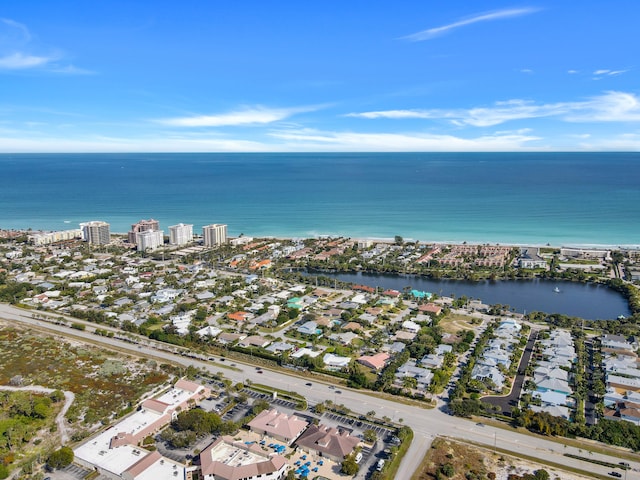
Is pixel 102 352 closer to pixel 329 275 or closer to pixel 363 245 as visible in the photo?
pixel 329 275

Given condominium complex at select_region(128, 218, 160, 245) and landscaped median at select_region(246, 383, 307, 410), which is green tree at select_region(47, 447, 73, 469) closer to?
landscaped median at select_region(246, 383, 307, 410)

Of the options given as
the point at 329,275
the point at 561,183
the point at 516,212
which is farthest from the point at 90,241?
the point at 561,183

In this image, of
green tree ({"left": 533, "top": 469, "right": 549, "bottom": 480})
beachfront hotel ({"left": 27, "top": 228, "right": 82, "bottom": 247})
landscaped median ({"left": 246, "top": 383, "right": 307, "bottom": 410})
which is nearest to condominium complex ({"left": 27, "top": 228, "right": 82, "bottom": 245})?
beachfront hotel ({"left": 27, "top": 228, "right": 82, "bottom": 247})

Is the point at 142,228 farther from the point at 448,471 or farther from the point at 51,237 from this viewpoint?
the point at 448,471

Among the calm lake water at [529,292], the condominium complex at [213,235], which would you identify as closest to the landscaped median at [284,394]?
the calm lake water at [529,292]

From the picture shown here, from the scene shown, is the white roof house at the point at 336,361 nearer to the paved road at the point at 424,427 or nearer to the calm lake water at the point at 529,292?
the paved road at the point at 424,427

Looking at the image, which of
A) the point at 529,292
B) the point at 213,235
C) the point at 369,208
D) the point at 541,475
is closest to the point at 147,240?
the point at 213,235
